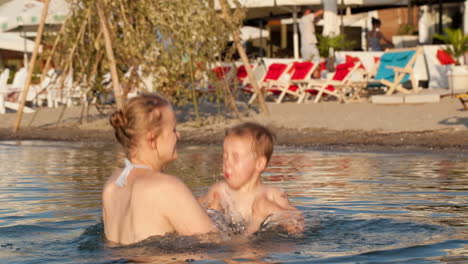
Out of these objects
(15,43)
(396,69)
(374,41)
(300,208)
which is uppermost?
(15,43)

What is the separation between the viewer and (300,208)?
23.5 ft

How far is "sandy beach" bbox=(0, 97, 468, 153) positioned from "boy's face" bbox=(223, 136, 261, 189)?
5854 mm

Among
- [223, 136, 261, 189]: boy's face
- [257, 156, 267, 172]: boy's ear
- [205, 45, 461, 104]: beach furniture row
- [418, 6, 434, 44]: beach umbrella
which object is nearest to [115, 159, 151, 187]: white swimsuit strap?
[223, 136, 261, 189]: boy's face

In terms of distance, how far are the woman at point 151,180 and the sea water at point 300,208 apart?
0.39 feet

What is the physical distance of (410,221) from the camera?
6.38 metres

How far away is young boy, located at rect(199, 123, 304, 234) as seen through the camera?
19.4ft

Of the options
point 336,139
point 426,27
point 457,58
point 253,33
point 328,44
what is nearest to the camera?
point 336,139

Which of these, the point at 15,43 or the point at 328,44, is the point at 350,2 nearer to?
the point at 328,44

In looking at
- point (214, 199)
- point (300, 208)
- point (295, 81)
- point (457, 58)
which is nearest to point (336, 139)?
point (300, 208)

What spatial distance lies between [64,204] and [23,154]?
511 centimetres

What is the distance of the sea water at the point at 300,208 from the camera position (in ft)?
16.8

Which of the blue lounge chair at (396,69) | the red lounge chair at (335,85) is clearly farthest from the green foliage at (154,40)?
the blue lounge chair at (396,69)

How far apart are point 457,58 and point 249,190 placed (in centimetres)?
1622

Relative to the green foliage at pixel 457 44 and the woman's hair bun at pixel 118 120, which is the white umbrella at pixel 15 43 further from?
the woman's hair bun at pixel 118 120
